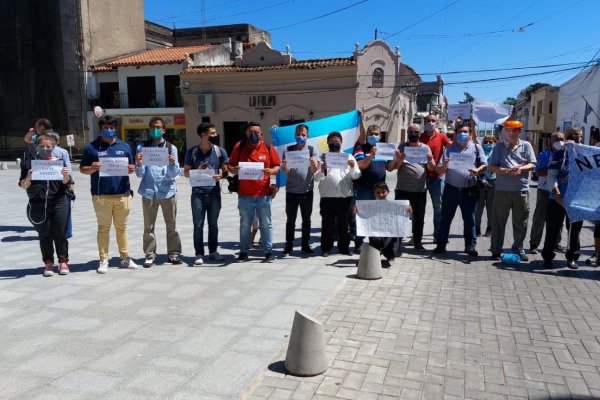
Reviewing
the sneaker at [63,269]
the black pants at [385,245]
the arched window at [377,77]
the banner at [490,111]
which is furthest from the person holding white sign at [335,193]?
the arched window at [377,77]

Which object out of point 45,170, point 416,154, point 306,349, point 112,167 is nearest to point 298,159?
point 416,154

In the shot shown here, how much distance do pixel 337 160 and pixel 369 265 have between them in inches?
64.7

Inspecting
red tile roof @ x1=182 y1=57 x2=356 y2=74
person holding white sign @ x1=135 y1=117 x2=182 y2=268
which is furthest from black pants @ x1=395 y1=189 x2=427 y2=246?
red tile roof @ x1=182 y1=57 x2=356 y2=74

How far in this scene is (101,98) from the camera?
3472cm

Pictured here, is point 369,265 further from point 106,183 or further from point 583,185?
point 106,183

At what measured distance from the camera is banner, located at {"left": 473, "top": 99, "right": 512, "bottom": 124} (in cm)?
1380

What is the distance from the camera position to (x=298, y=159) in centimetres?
696

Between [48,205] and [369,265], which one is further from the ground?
[48,205]

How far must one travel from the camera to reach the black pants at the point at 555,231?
6582 mm

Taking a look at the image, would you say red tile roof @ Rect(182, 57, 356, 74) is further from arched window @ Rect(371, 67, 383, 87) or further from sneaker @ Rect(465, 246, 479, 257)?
sneaker @ Rect(465, 246, 479, 257)

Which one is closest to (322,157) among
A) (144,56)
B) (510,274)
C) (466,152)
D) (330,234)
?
(330,234)

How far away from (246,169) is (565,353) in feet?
14.3

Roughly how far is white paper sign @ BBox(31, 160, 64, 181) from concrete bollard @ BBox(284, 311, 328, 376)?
403 centimetres

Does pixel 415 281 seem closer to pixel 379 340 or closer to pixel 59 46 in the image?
pixel 379 340
